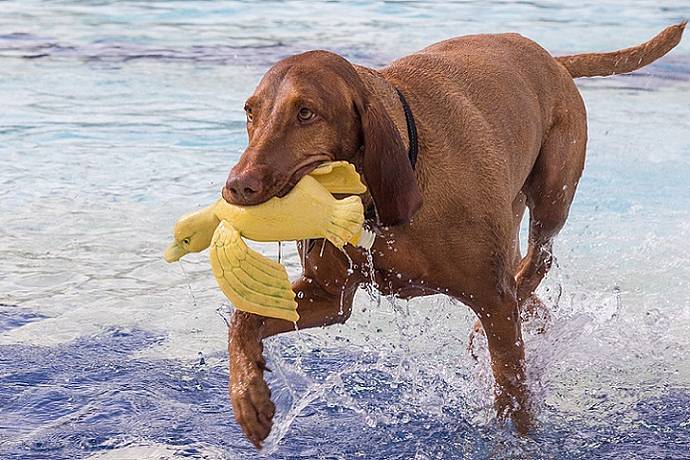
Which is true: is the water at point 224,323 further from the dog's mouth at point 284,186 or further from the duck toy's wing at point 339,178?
the dog's mouth at point 284,186

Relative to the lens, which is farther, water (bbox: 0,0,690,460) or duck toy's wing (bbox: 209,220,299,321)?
water (bbox: 0,0,690,460)

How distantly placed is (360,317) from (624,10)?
9.31 meters

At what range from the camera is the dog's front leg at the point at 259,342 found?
317 cm

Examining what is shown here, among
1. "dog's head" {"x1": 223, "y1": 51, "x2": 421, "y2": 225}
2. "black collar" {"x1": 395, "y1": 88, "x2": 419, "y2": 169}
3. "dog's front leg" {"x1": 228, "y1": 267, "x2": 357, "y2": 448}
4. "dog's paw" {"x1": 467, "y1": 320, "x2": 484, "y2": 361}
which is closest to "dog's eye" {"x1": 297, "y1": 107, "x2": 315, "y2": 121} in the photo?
"dog's head" {"x1": 223, "y1": 51, "x2": 421, "y2": 225}

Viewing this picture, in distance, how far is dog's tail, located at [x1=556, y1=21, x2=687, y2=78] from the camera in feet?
14.7

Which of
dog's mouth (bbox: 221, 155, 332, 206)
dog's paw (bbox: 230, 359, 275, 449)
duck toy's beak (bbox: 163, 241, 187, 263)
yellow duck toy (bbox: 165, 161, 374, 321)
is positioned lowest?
dog's paw (bbox: 230, 359, 275, 449)

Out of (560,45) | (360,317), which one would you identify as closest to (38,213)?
(360,317)

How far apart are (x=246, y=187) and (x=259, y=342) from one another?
88 centimetres

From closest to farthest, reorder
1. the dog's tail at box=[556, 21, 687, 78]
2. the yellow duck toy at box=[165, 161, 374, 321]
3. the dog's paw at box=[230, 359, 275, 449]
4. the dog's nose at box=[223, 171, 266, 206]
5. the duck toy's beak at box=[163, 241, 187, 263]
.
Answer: the dog's nose at box=[223, 171, 266, 206], the yellow duck toy at box=[165, 161, 374, 321], the duck toy's beak at box=[163, 241, 187, 263], the dog's paw at box=[230, 359, 275, 449], the dog's tail at box=[556, 21, 687, 78]

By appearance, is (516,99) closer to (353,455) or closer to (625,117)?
(353,455)

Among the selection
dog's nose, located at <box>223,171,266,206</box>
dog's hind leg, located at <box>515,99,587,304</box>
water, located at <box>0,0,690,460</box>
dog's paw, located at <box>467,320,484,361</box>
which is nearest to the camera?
dog's nose, located at <box>223,171,266,206</box>

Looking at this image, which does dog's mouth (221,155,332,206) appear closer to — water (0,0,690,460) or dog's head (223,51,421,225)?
dog's head (223,51,421,225)

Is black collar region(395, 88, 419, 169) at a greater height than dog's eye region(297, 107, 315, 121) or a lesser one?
lesser

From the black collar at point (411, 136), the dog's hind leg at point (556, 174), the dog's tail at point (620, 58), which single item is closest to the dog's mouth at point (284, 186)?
the black collar at point (411, 136)
